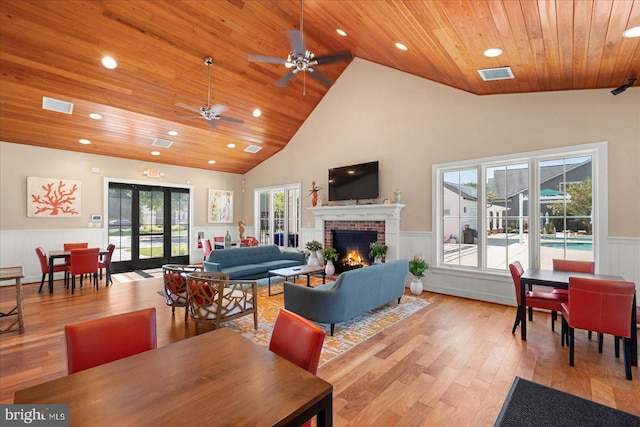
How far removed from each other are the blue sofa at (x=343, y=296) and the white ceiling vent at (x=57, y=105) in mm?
5105

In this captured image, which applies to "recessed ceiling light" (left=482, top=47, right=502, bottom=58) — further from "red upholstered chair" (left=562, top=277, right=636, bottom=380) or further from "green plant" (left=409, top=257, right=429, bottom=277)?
"green plant" (left=409, top=257, right=429, bottom=277)

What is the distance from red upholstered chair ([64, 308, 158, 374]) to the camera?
1482mm

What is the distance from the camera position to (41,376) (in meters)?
2.72

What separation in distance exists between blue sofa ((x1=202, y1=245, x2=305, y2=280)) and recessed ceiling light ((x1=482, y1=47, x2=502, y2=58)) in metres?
5.07

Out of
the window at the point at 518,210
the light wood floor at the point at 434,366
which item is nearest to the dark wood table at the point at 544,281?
the light wood floor at the point at 434,366

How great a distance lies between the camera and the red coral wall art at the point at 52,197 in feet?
20.9

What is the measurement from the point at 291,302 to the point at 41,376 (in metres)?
2.50

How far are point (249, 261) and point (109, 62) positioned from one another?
13.9 feet

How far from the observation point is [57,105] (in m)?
5.20

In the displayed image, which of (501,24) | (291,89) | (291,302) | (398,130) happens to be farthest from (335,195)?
(501,24)

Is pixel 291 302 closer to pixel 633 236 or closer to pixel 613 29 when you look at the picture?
pixel 613 29

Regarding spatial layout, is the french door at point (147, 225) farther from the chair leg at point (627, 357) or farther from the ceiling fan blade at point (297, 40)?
the chair leg at point (627, 357)

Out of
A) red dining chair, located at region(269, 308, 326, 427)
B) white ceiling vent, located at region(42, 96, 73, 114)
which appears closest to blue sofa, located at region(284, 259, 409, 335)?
red dining chair, located at region(269, 308, 326, 427)

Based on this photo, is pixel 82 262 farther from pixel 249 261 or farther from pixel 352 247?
pixel 352 247
